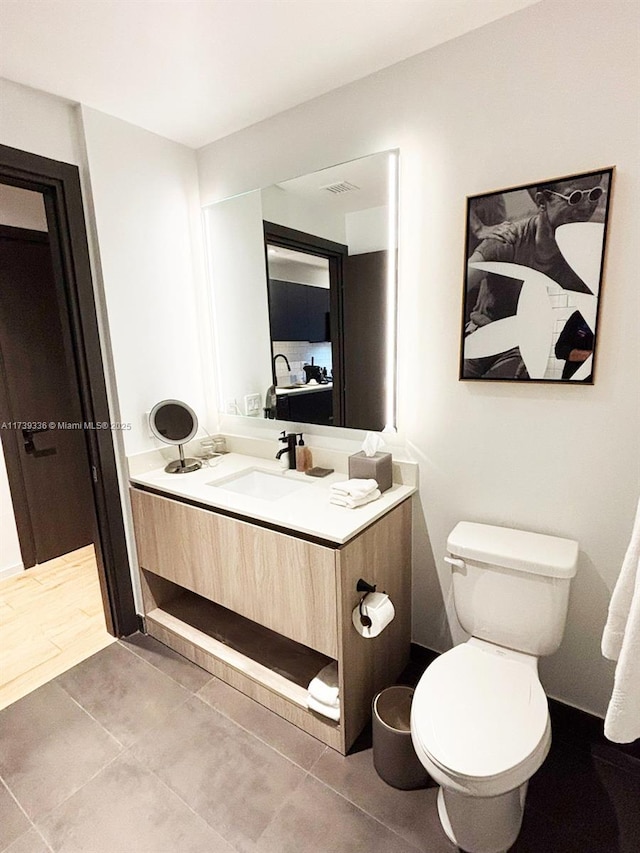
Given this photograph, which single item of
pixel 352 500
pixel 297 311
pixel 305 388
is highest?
pixel 297 311

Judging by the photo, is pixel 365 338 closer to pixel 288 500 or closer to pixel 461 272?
pixel 461 272

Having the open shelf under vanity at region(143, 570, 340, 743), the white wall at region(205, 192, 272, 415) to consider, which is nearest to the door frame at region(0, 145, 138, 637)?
the open shelf under vanity at region(143, 570, 340, 743)

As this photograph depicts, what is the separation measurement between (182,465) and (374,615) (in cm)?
118

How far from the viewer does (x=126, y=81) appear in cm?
162

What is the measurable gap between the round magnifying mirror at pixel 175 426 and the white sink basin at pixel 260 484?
21 centimetres

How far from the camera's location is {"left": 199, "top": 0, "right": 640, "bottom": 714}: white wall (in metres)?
1.28

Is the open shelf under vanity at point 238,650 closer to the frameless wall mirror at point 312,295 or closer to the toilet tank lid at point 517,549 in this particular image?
the toilet tank lid at point 517,549

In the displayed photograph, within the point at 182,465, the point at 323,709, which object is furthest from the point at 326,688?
the point at 182,465

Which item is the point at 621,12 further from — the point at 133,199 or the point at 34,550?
the point at 34,550

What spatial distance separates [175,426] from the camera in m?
2.14

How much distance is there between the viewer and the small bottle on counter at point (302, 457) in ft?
6.74

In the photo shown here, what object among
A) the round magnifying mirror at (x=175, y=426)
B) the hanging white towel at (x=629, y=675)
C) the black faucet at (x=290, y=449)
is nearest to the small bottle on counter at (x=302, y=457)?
the black faucet at (x=290, y=449)

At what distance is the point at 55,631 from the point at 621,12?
3.33m

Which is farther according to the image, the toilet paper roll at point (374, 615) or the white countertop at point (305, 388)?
the white countertop at point (305, 388)
